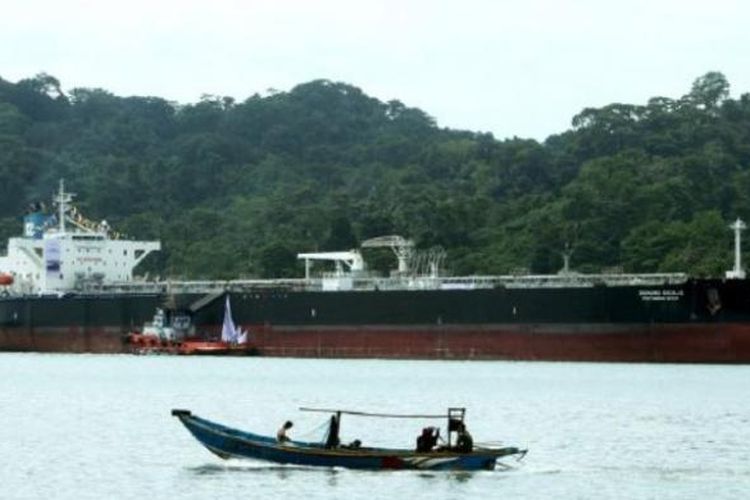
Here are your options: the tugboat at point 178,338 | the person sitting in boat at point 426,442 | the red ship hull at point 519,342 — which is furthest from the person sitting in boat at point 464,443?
the tugboat at point 178,338

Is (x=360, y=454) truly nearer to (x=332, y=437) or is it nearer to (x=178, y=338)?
(x=332, y=437)

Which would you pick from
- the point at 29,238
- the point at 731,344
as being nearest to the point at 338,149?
the point at 29,238

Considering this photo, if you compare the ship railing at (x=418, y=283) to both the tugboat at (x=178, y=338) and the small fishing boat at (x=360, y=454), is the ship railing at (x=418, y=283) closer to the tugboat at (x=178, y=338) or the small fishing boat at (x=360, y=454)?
the tugboat at (x=178, y=338)

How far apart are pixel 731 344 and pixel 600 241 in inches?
1280

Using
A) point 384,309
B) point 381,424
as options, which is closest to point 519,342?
point 384,309

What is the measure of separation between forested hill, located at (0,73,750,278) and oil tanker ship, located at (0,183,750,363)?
46.6 feet

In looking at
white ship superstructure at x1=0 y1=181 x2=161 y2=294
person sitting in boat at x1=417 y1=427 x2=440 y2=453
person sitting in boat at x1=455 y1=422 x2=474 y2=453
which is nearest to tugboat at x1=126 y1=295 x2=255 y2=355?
white ship superstructure at x1=0 y1=181 x2=161 y2=294

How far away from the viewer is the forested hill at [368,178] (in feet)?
302

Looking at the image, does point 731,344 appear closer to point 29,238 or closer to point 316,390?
point 316,390

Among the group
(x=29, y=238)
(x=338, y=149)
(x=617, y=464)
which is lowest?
(x=617, y=464)

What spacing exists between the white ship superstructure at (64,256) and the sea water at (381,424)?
1000 centimetres

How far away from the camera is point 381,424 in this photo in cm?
4375

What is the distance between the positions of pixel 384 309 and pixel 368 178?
237 feet

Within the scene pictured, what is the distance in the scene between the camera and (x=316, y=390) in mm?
53156
